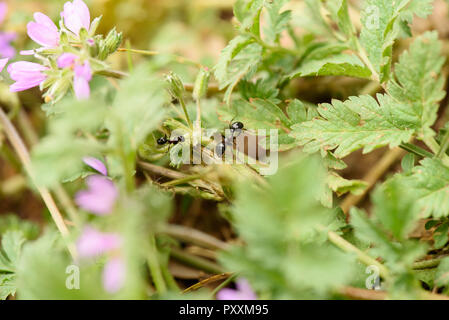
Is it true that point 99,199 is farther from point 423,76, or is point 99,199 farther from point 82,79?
point 423,76

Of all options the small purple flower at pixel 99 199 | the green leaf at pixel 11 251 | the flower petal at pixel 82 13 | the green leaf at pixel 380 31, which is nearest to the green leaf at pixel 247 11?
the green leaf at pixel 380 31

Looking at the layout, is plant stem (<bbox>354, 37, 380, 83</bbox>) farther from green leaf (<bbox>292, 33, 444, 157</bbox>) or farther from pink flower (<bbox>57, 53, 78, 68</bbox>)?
pink flower (<bbox>57, 53, 78, 68</bbox>)

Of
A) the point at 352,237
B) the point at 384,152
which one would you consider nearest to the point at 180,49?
the point at 384,152

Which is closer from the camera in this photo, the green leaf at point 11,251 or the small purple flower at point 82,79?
the small purple flower at point 82,79

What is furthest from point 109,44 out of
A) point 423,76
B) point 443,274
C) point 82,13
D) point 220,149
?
point 443,274

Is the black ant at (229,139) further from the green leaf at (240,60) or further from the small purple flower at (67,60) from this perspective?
the small purple flower at (67,60)

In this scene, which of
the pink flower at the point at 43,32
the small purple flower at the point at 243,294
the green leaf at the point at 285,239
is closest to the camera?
the green leaf at the point at 285,239
